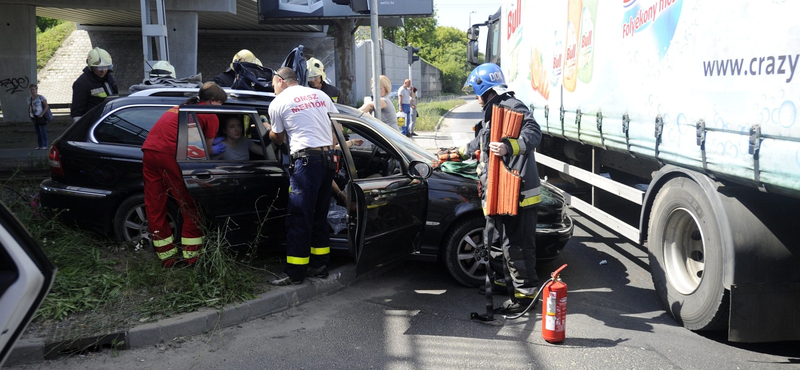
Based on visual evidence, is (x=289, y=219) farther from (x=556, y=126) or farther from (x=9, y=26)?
(x=9, y=26)

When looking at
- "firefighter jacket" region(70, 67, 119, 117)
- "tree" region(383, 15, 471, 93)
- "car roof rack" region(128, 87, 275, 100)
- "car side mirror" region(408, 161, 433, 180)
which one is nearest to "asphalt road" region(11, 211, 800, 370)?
"car side mirror" region(408, 161, 433, 180)

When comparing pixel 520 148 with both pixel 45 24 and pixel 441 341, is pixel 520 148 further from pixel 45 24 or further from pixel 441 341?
pixel 45 24

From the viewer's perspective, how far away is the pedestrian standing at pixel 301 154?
5.27m

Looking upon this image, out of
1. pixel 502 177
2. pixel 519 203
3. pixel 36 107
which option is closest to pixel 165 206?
pixel 502 177

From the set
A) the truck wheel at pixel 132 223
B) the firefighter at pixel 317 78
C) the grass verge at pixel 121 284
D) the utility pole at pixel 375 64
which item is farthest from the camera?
the utility pole at pixel 375 64

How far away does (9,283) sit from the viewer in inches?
89.2

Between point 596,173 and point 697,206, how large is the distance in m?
2.62

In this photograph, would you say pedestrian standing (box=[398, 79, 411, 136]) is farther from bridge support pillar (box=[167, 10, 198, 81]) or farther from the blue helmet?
the blue helmet

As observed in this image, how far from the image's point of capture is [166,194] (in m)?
5.42

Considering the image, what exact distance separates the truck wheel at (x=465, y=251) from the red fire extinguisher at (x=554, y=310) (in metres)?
1.19

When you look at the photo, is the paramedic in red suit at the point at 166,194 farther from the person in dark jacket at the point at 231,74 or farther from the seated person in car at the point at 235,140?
the person in dark jacket at the point at 231,74

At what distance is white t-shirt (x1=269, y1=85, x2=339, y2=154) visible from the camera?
5.27 metres

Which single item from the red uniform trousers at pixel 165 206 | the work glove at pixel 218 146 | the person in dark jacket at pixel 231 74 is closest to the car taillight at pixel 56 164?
the red uniform trousers at pixel 165 206

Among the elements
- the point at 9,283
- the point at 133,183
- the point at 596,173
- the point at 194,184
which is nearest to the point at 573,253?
the point at 596,173
